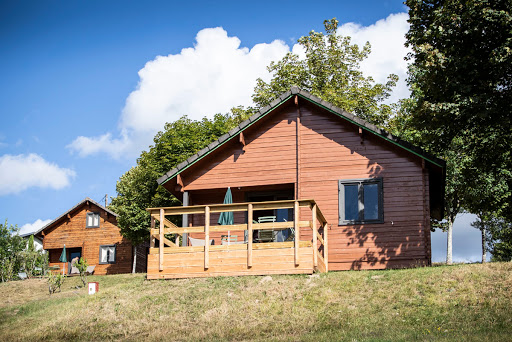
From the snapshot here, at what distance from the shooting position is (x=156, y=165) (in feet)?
129

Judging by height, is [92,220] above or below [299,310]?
above

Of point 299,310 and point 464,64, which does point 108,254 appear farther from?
point 299,310

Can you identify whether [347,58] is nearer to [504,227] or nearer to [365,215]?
[504,227]

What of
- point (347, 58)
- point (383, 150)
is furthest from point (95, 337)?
point (347, 58)

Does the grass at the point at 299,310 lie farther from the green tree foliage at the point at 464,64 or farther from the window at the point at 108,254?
the window at the point at 108,254

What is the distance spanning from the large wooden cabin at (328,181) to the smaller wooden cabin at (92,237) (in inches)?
1012

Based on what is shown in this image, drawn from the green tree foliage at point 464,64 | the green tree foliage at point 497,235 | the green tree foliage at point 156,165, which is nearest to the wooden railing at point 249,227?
the green tree foliage at point 464,64

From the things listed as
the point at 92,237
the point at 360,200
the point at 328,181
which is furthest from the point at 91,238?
the point at 360,200

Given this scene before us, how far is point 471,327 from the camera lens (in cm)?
1204

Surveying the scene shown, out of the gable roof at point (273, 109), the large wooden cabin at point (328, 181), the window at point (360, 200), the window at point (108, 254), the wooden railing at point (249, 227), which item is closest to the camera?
the wooden railing at point (249, 227)

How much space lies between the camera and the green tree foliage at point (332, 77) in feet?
129

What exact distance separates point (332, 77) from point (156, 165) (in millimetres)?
13755

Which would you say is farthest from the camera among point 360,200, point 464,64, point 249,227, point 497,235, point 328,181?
point 497,235

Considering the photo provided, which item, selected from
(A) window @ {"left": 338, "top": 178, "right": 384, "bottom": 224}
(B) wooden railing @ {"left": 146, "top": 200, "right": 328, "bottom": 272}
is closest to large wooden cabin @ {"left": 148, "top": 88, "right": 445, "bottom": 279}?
(A) window @ {"left": 338, "top": 178, "right": 384, "bottom": 224}
